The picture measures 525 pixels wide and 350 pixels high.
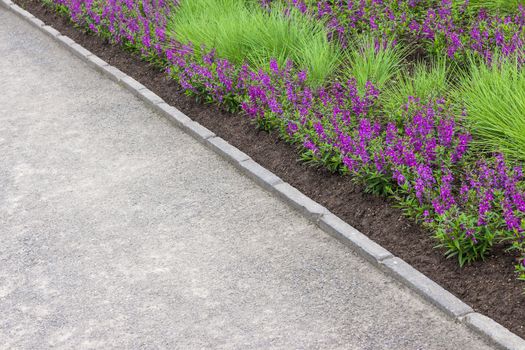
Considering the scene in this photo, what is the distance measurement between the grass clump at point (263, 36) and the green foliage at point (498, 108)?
1.59m

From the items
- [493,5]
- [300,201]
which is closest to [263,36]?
[493,5]

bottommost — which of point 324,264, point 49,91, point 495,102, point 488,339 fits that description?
point 49,91

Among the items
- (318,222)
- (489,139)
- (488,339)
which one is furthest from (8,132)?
(488,339)

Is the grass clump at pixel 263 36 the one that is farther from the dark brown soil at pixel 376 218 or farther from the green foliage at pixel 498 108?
the green foliage at pixel 498 108

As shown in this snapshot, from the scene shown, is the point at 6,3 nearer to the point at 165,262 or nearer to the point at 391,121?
the point at 391,121

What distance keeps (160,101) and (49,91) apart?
1.58 metres

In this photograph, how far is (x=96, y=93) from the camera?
9.01m

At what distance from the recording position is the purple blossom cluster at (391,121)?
17.8 ft

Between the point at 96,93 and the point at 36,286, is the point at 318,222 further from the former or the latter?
the point at 96,93

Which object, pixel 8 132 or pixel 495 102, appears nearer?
pixel 495 102

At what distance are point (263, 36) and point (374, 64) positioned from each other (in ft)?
4.28

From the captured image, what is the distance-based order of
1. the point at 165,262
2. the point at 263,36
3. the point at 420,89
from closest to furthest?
the point at 165,262 → the point at 420,89 → the point at 263,36

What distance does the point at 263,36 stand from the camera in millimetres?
8188

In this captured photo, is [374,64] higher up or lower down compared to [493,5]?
lower down
